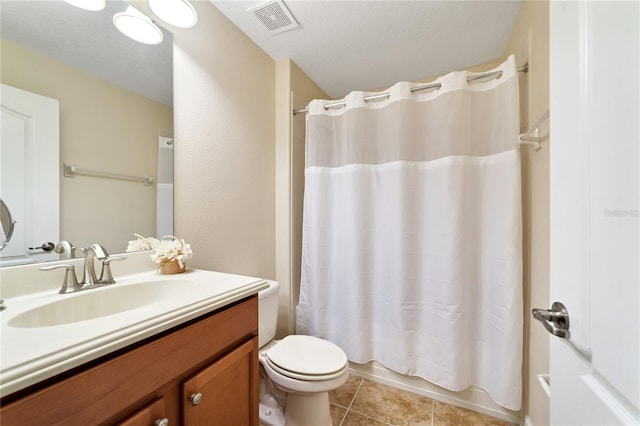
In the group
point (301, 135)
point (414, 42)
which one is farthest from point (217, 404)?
point (414, 42)

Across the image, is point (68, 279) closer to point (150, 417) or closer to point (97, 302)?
point (97, 302)

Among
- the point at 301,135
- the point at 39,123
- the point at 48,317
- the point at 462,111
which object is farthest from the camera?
the point at 301,135

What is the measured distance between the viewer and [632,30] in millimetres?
370

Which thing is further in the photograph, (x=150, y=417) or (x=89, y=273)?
(x=89, y=273)

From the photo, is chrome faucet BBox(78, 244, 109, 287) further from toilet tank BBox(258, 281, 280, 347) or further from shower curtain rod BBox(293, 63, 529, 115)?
shower curtain rod BBox(293, 63, 529, 115)

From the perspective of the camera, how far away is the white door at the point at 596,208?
367mm

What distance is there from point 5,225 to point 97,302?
1.14 ft

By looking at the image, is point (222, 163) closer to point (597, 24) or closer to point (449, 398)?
point (597, 24)

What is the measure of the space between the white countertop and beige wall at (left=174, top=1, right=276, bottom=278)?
475 mm

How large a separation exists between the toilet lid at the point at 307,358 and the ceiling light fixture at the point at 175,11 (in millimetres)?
1662

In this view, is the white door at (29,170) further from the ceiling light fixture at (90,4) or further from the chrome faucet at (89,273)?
the ceiling light fixture at (90,4)

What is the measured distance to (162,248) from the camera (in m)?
1.01

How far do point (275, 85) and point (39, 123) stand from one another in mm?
1333

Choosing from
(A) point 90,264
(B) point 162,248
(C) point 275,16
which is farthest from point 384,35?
(A) point 90,264
